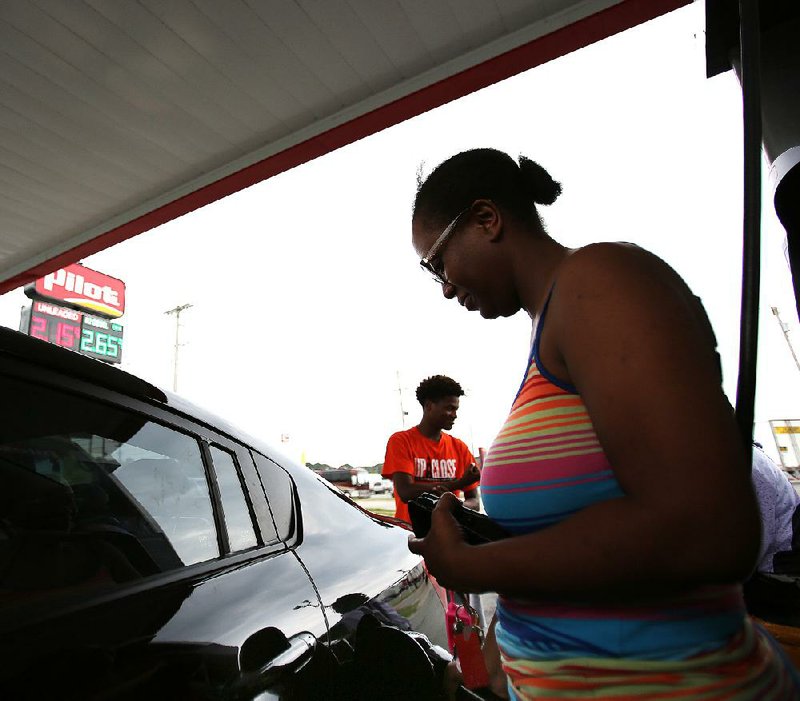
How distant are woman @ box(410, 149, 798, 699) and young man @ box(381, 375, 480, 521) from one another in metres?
3.32

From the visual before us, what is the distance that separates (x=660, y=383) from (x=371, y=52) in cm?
308

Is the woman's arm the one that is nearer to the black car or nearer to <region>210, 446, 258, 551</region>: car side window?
the black car

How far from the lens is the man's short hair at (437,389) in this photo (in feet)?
15.0

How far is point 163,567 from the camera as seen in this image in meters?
1.09

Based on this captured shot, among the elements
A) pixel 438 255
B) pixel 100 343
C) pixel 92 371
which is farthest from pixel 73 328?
pixel 438 255

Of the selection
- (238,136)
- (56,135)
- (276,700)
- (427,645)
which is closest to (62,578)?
(276,700)

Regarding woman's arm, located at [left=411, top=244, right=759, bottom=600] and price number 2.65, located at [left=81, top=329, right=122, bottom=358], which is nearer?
woman's arm, located at [left=411, top=244, right=759, bottom=600]

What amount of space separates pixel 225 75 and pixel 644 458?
3.46m

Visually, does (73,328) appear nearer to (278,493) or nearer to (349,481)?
(278,493)

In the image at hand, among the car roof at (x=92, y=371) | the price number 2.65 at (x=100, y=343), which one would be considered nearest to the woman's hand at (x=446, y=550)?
the car roof at (x=92, y=371)

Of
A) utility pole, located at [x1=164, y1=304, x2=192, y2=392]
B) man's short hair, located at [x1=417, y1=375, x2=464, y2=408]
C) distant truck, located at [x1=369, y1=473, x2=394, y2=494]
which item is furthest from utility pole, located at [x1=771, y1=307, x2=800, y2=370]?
utility pole, located at [x1=164, y1=304, x2=192, y2=392]

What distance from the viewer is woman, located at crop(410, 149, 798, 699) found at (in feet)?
1.99

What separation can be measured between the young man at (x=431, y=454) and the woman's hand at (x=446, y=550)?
321 centimetres

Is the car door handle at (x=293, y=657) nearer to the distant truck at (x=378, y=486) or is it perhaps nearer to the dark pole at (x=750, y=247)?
the dark pole at (x=750, y=247)
